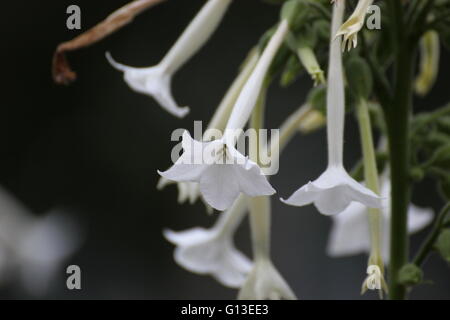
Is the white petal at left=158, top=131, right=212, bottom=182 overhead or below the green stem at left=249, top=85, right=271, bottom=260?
overhead

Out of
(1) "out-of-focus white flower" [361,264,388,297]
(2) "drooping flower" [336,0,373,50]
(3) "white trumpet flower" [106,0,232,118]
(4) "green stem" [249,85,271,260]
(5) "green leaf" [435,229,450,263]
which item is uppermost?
(3) "white trumpet flower" [106,0,232,118]

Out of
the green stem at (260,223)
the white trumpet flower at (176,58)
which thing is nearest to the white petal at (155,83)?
the white trumpet flower at (176,58)

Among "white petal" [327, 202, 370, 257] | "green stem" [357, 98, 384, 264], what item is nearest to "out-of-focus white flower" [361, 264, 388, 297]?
"green stem" [357, 98, 384, 264]

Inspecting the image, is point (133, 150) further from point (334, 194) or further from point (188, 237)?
point (334, 194)

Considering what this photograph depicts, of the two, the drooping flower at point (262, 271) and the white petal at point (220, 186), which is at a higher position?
the white petal at point (220, 186)

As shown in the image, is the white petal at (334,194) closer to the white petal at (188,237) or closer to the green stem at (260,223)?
the green stem at (260,223)

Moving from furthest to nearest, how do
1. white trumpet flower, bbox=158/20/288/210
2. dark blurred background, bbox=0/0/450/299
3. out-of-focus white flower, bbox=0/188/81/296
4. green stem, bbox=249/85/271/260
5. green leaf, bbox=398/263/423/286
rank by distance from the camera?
dark blurred background, bbox=0/0/450/299
out-of-focus white flower, bbox=0/188/81/296
green stem, bbox=249/85/271/260
green leaf, bbox=398/263/423/286
white trumpet flower, bbox=158/20/288/210

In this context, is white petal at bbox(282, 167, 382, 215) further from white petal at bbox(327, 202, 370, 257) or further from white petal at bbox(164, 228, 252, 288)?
white petal at bbox(327, 202, 370, 257)
